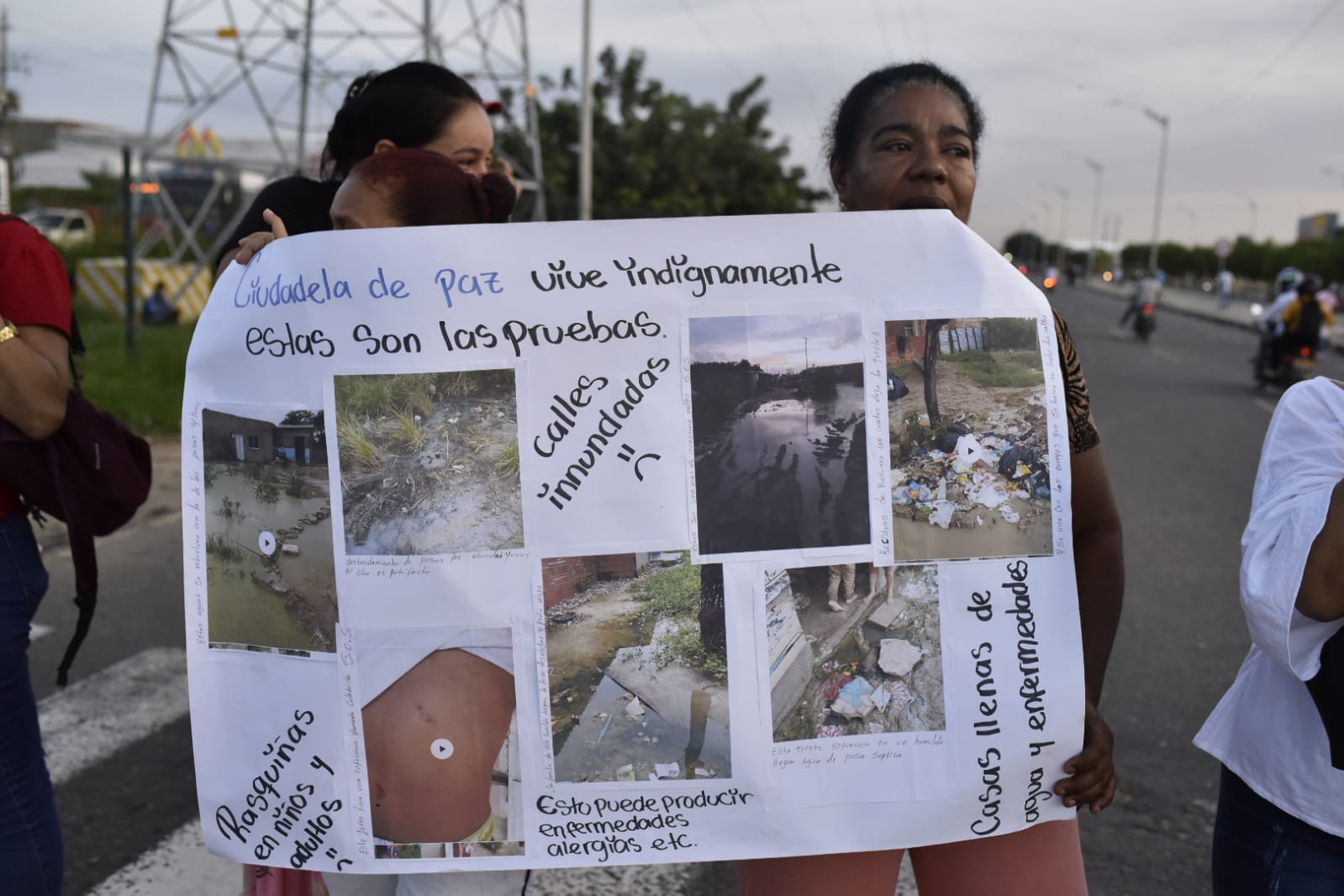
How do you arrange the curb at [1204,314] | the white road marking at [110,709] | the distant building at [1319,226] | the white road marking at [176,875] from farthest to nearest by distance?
the distant building at [1319,226] < the curb at [1204,314] < the white road marking at [110,709] < the white road marking at [176,875]

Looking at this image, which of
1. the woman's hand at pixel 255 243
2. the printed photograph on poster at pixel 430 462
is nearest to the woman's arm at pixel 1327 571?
the printed photograph on poster at pixel 430 462

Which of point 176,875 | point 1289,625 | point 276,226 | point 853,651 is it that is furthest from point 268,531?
point 176,875

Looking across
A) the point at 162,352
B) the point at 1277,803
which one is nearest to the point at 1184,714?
the point at 1277,803

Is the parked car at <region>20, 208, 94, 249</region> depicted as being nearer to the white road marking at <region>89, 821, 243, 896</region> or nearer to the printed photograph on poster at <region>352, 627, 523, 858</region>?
the white road marking at <region>89, 821, 243, 896</region>

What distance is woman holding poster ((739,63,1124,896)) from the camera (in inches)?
62.0

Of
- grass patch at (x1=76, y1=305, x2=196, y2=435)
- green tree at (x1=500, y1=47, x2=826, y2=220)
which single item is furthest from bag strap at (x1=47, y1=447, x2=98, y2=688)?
green tree at (x1=500, y1=47, x2=826, y2=220)

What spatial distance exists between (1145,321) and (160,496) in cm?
2097

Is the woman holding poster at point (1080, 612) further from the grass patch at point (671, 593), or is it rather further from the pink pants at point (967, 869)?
the grass patch at point (671, 593)

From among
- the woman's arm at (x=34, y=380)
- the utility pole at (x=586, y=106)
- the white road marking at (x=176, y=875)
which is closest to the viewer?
the woman's arm at (x=34, y=380)

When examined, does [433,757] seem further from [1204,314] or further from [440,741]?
[1204,314]

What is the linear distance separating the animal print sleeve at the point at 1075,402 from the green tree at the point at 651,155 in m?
21.3

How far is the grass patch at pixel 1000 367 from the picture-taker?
1.47 metres

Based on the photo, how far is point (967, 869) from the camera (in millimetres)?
1597

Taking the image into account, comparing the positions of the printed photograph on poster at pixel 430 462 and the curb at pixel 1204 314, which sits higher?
the printed photograph on poster at pixel 430 462
